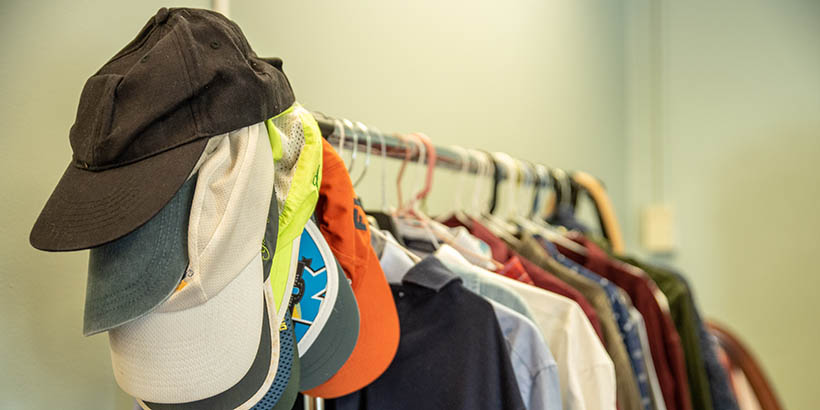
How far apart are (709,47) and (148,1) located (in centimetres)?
184

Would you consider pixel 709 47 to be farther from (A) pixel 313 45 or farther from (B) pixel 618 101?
(A) pixel 313 45

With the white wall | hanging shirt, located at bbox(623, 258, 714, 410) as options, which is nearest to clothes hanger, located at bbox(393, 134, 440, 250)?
the white wall

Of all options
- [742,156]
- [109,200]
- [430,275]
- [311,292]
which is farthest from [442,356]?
[742,156]

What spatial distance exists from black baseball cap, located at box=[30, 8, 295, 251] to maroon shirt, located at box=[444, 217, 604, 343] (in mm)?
506

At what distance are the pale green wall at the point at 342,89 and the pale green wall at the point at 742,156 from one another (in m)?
0.13

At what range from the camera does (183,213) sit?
45cm

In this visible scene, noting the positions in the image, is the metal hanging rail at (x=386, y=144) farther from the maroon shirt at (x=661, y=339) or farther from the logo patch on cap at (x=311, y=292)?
the maroon shirt at (x=661, y=339)

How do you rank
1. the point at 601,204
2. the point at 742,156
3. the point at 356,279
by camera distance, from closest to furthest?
the point at 356,279, the point at 601,204, the point at 742,156

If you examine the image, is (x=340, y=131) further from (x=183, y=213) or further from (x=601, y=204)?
(x=601, y=204)

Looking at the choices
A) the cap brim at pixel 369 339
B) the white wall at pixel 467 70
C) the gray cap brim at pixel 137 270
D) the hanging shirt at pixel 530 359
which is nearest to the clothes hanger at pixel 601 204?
the white wall at pixel 467 70

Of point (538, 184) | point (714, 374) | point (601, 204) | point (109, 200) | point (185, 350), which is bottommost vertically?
point (714, 374)

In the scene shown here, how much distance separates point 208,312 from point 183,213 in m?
0.07

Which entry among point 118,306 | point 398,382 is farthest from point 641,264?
point 118,306

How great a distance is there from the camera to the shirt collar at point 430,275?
28.1 inches
